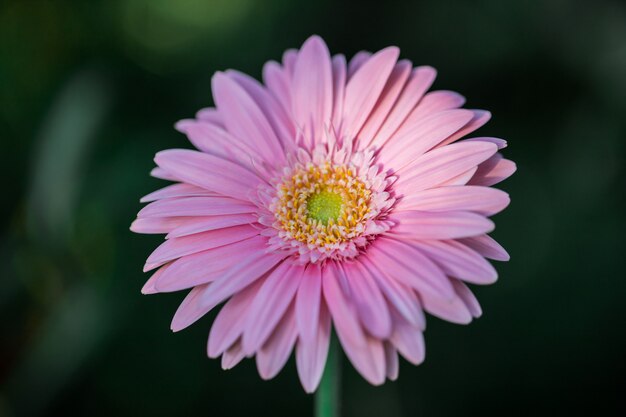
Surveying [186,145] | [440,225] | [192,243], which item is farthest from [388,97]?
[186,145]

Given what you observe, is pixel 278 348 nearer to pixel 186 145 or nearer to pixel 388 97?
pixel 388 97

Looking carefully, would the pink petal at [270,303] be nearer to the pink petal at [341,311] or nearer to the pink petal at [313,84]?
the pink petal at [341,311]

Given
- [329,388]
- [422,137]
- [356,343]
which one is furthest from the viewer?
[422,137]

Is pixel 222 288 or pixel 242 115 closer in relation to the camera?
pixel 222 288

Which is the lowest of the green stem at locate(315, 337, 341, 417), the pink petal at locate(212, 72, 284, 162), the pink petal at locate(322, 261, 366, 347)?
the green stem at locate(315, 337, 341, 417)

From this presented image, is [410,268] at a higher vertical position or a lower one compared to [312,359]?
higher

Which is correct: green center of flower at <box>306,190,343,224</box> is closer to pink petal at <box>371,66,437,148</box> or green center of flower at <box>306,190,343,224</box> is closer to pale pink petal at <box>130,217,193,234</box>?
pink petal at <box>371,66,437,148</box>

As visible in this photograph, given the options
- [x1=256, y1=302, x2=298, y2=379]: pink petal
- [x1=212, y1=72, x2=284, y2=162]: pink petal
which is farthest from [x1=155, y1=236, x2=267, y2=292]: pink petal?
[x1=212, y1=72, x2=284, y2=162]: pink petal

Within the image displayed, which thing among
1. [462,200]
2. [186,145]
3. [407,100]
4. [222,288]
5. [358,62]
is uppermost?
[186,145]
